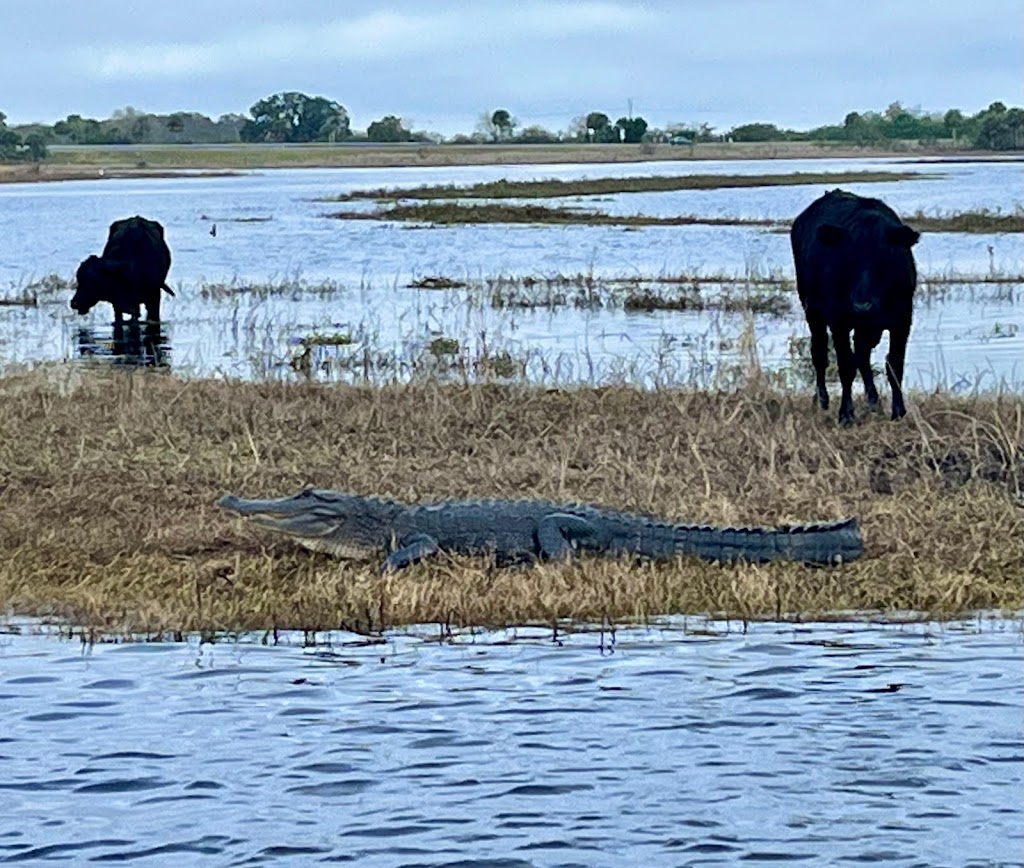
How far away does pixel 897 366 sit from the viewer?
12.9 meters

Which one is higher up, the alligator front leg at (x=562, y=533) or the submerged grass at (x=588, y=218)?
the submerged grass at (x=588, y=218)

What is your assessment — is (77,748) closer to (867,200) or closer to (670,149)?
(867,200)

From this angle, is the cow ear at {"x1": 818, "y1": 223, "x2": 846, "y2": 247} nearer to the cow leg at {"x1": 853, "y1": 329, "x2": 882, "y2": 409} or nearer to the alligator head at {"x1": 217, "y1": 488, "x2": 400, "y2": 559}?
the cow leg at {"x1": 853, "y1": 329, "x2": 882, "y2": 409}

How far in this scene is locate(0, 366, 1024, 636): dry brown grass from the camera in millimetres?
8781

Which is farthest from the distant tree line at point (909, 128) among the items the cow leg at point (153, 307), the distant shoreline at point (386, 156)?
the cow leg at point (153, 307)

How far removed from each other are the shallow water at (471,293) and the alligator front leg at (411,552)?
534 cm

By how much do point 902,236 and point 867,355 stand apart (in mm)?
884

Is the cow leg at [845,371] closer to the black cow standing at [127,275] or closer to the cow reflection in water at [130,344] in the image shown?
the cow reflection in water at [130,344]

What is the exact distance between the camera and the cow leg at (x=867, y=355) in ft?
42.5

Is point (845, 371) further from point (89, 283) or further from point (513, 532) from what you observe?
point (89, 283)

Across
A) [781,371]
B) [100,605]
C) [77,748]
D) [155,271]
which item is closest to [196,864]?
[77,748]

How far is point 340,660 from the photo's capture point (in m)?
7.96

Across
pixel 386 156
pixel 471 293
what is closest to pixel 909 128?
pixel 386 156

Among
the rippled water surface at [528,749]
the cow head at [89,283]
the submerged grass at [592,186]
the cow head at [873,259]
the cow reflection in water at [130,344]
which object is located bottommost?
the rippled water surface at [528,749]
